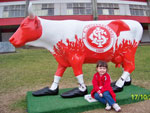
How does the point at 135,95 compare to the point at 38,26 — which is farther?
the point at 135,95

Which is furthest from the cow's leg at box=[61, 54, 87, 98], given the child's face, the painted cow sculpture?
the child's face

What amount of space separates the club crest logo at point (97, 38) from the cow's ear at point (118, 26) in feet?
0.46

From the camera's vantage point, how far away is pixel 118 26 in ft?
10.3

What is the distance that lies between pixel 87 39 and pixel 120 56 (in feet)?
2.73

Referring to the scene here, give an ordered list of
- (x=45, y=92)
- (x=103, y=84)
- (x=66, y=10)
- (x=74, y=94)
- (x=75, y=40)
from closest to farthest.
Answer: (x=103, y=84) < (x=75, y=40) < (x=74, y=94) < (x=45, y=92) < (x=66, y=10)

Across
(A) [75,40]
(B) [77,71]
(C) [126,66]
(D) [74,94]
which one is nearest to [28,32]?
(A) [75,40]

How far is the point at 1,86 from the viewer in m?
4.27

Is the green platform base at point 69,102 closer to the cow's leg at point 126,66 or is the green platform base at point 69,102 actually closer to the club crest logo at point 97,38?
the cow's leg at point 126,66

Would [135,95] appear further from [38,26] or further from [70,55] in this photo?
[38,26]

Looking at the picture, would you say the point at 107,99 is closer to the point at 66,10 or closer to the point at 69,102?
the point at 69,102

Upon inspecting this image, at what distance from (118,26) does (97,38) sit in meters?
0.55

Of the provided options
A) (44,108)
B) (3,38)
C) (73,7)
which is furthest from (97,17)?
(44,108)

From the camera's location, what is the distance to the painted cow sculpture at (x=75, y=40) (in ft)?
9.13

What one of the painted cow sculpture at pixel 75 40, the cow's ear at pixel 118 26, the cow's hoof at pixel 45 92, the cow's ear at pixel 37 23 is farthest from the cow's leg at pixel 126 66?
the cow's ear at pixel 37 23
